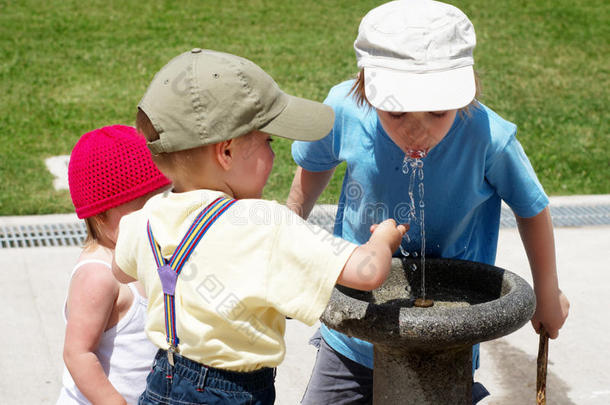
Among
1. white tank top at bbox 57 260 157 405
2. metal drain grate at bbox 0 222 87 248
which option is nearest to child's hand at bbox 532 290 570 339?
white tank top at bbox 57 260 157 405

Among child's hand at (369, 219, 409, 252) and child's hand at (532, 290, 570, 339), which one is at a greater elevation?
child's hand at (369, 219, 409, 252)

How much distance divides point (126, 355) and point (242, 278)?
2.37 ft

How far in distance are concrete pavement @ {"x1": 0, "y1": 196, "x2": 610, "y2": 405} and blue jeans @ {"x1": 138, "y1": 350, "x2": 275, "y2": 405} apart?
1690mm

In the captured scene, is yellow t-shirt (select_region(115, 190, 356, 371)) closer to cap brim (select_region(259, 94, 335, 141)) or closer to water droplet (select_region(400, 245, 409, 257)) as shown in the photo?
cap brim (select_region(259, 94, 335, 141))

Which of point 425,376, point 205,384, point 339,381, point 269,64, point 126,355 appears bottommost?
point 269,64

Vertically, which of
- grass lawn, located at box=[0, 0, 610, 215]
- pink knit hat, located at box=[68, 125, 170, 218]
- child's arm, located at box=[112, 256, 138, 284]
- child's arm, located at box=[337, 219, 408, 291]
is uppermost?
child's arm, located at box=[337, 219, 408, 291]

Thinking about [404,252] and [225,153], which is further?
[404,252]

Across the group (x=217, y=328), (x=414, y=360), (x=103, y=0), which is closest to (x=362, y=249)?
(x=217, y=328)

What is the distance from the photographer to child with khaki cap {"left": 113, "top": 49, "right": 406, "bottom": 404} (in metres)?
1.81

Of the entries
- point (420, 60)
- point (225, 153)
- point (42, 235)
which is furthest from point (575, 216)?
point (225, 153)

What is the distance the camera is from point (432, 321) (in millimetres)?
1983

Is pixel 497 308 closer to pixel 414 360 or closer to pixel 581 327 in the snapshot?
pixel 414 360

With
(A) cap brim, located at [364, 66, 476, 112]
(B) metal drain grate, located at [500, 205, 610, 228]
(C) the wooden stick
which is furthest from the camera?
(B) metal drain grate, located at [500, 205, 610, 228]

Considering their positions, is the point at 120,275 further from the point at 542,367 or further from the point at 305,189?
the point at 542,367
